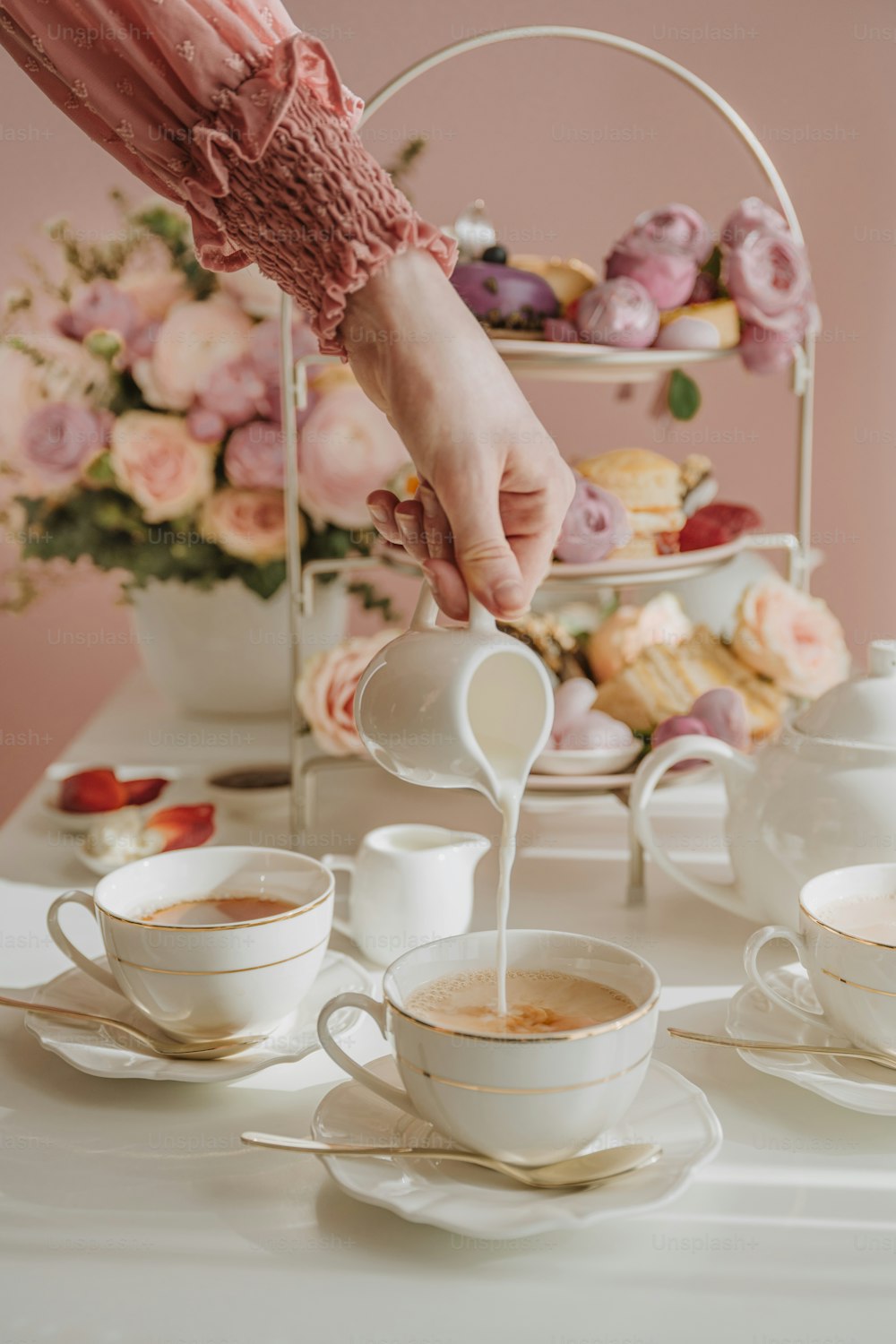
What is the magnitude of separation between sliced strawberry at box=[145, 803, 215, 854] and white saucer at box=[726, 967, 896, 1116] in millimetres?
580

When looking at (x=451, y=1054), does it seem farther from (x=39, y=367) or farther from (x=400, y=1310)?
(x=39, y=367)

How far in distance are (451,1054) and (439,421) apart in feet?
1.35

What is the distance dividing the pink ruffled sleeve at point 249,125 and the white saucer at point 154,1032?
0.45 meters

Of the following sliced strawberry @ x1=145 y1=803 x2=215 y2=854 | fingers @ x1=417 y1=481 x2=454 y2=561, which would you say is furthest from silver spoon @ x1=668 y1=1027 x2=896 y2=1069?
sliced strawberry @ x1=145 y1=803 x2=215 y2=854

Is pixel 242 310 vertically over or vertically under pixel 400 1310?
over

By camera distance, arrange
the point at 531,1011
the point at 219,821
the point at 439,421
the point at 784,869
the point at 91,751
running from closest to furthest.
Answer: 1. the point at 531,1011
2. the point at 439,421
3. the point at 784,869
4. the point at 219,821
5. the point at 91,751

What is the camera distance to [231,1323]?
59cm

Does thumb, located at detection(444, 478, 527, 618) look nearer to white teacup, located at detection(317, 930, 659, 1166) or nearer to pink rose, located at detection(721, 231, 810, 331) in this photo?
white teacup, located at detection(317, 930, 659, 1166)

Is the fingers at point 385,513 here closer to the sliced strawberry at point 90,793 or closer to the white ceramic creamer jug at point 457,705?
the white ceramic creamer jug at point 457,705

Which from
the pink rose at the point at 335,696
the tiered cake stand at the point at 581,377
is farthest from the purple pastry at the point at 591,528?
the pink rose at the point at 335,696

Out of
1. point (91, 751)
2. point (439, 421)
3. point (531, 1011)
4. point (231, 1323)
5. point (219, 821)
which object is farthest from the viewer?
point (91, 751)

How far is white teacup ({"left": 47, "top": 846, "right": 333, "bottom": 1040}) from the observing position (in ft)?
2.53

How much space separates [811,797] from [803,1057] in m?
0.23

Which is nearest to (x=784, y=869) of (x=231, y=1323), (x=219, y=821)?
(x=231, y=1323)
